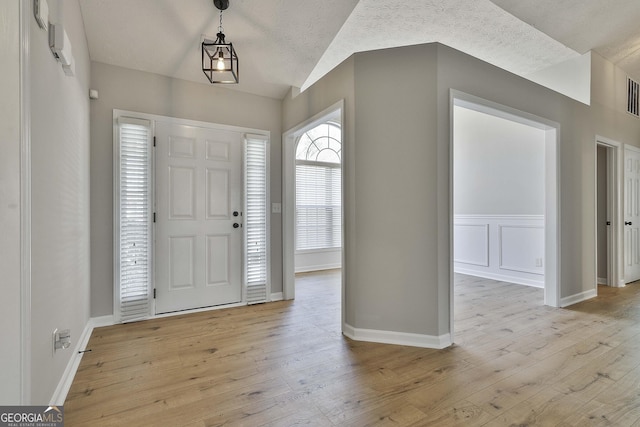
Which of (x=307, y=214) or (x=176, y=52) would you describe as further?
(x=307, y=214)

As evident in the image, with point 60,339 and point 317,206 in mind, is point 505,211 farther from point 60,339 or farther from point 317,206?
point 60,339

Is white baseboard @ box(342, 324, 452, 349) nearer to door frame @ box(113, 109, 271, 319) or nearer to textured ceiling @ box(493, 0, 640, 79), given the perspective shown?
door frame @ box(113, 109, 271, 319)

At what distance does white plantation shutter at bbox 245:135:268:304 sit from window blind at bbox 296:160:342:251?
1.93 metres

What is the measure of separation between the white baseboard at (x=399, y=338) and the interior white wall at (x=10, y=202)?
2.03 metres

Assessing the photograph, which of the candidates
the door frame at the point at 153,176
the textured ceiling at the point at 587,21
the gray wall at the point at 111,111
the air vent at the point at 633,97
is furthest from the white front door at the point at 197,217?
the air vent at the point at 633,97

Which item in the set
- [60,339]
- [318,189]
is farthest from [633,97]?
[60,339]

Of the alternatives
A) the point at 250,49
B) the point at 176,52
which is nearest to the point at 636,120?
the point at 250,49

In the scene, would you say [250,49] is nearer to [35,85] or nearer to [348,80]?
[348,80]

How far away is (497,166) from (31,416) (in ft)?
18.0

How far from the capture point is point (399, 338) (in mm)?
2463

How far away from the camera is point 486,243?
15.9 feet

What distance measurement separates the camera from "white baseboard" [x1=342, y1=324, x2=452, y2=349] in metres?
2.39

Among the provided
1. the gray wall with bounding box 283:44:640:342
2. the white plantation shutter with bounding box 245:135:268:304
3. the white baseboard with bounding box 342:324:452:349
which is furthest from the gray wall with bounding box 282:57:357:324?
the white plantation shutter with bounding box 245:135:268:304

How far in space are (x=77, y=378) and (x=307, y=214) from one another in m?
4.05
